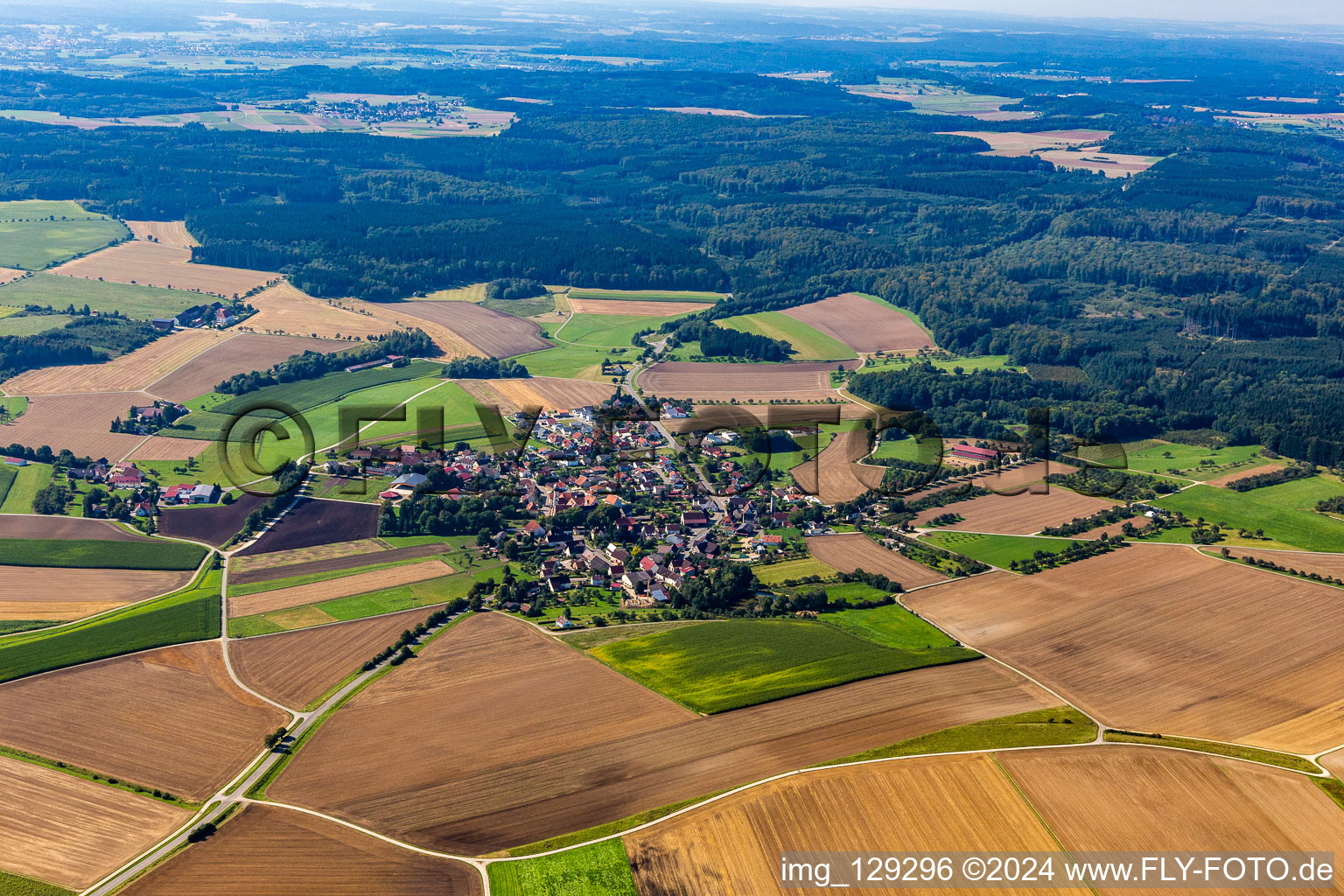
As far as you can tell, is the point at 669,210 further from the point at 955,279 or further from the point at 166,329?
the point at 166,329

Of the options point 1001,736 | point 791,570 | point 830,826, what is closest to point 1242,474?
point 791,570

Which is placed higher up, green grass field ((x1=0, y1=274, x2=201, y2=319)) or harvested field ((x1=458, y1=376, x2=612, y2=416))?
green grass field ((x1=0, y1=274, x2=201, y2=319))

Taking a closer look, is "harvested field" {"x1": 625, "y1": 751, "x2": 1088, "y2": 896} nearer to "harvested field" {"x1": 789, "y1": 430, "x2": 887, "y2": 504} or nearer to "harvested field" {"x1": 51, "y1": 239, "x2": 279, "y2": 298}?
"harvested field" {"x1": 789, "y1": 430, "x2": 887, "y2": 504}

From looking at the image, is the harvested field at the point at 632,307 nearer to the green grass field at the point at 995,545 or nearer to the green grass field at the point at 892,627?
the green grass field at the point at 995,545

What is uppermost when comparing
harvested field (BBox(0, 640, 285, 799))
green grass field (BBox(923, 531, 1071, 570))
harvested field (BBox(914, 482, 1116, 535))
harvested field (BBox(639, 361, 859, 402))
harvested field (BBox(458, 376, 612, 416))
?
harvested field (BBox(639, 361, 859, 402))

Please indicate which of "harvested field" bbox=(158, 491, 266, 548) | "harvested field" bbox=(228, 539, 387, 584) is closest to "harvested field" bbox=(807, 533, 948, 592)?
"harvested field" bbox=(228, 539, 387, 584)

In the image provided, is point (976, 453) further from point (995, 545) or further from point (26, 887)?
point (26, 887)

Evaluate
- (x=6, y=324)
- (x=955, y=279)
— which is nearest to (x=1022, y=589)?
(x=955, y=279)
